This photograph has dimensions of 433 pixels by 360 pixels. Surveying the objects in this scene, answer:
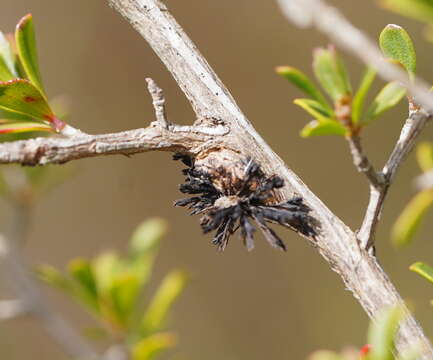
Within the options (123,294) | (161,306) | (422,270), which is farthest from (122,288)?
(422,270)

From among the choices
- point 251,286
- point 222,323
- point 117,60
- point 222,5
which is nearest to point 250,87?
point 222,5

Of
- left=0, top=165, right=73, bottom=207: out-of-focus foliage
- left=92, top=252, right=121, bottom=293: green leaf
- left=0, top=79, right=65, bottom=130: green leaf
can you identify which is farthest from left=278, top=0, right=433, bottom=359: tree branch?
left=0, top=165, right=73, bottom=207: out-of-focus foliage

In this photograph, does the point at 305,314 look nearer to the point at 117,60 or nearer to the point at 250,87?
the point at 250,87

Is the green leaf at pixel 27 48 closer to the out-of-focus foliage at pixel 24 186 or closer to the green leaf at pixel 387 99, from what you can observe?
the green leaf at pixel 387 99

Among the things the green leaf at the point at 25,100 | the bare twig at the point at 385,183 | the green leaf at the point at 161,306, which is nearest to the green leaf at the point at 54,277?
the green leaf at the point at 161,306

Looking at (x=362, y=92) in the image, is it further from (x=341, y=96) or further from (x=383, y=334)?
(x=383, y=334)
